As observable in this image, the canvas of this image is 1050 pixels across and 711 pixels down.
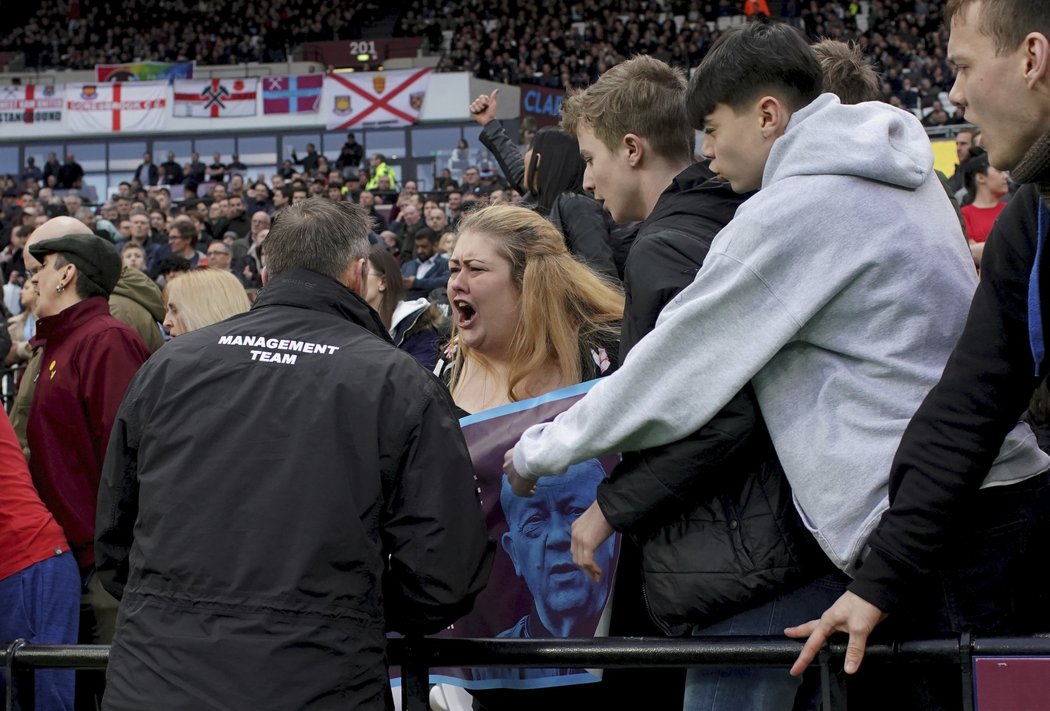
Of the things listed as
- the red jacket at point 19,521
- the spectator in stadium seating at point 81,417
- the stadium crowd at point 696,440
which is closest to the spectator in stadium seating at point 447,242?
the spectator in stadium seating at point 81,417

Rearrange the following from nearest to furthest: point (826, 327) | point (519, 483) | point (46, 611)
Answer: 1. point (826, 327)
2. point (519, 483)
3. point (46, 611)

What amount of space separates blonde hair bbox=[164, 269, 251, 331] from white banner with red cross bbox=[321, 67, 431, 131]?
23428 millimetres

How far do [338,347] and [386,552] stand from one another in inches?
14.4

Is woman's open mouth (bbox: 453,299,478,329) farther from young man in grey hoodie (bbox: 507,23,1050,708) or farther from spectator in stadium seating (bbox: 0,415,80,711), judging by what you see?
spectator in stadium seating (bbox: 0,415,80,711)

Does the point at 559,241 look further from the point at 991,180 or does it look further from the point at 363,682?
the point at 991,180

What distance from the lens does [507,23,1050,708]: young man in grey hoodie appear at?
1.87 meters

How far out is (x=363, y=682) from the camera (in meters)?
2.03

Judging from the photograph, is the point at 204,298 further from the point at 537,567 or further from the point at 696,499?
the point at 696,499

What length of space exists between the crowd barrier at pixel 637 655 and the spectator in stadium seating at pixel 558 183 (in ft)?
5.63

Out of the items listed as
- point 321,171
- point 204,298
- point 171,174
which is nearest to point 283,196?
Result: point 321,171

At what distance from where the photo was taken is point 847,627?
1857 mm

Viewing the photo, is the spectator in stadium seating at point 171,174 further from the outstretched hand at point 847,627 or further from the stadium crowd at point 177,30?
the outstretched hand at point 847,627

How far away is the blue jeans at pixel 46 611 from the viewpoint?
329 cm

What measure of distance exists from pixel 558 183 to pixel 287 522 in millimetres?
2636
